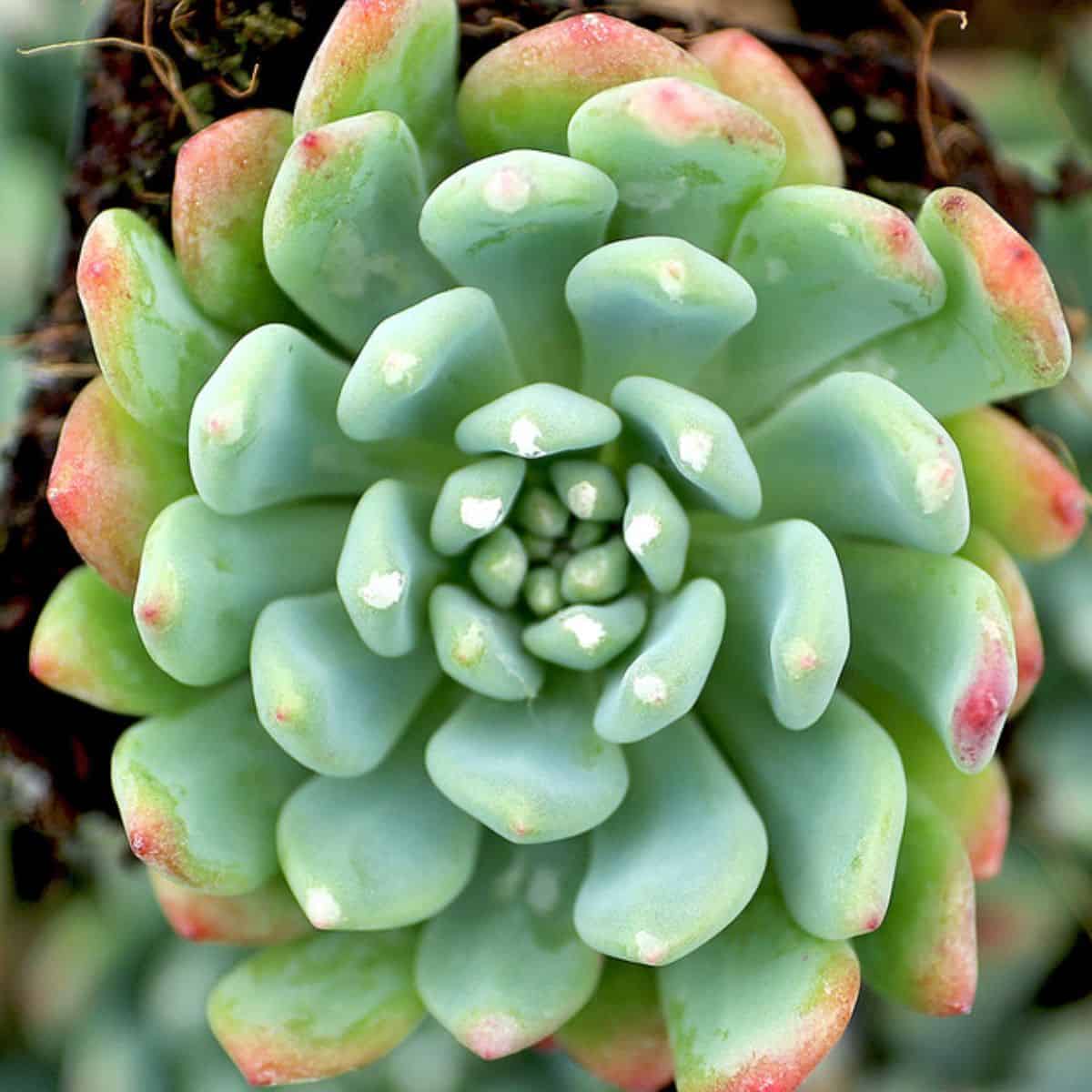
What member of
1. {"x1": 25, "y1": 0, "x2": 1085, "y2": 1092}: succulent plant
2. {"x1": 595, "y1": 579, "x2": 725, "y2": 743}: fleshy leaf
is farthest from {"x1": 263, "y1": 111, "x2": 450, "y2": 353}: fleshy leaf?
{"x1": 595, "y1": 579, "x2": 725, "y2": 743}: fleshy leaf

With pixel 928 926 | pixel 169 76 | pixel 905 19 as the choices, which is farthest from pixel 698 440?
pixel 905 19

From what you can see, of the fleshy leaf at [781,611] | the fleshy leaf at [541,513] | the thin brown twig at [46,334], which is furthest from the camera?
the thin brown twig at [46,334]

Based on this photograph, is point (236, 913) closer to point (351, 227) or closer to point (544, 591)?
point (544, 591)

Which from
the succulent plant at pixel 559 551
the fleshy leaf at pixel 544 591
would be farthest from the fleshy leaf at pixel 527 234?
the fleshy leaf at pixel 544 591

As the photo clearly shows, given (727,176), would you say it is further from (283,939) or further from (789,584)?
(283,939)

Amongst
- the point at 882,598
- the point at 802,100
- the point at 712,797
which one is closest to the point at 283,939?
the point at 712,797

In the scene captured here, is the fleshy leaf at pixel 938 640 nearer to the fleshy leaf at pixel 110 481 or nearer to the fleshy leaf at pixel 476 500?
the fleshy leaf at pixel 476 500
